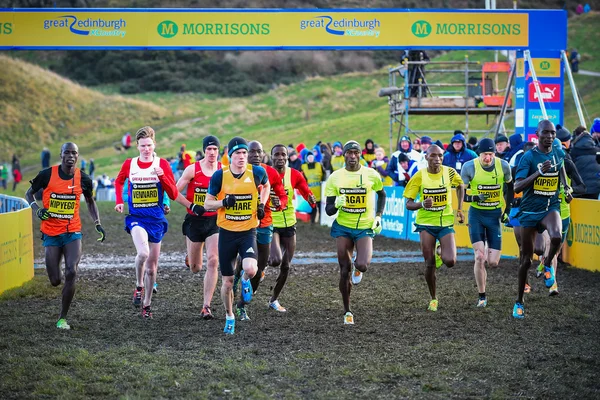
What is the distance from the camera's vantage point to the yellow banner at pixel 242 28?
2072 centimetres

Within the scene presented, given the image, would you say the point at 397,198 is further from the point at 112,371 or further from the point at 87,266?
the point at 112,371

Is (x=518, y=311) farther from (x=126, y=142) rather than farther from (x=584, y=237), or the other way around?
(x=126, y=142)

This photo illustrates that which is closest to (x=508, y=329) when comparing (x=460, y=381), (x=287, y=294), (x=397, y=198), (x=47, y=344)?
(x=460, y=381)

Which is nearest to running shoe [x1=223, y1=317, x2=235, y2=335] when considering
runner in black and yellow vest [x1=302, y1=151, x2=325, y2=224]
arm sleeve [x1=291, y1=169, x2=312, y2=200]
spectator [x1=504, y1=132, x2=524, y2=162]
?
arm sleeve [x1=291, y1=169, x2=312, y2=200]

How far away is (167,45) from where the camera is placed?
20953 millimetres

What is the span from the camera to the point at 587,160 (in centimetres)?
1590

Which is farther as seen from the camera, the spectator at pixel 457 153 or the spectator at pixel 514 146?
the spectator at pixel 514 146

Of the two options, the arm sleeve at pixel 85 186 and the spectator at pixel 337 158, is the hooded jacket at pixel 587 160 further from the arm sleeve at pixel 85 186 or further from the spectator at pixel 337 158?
the spectator at pixel 337 158

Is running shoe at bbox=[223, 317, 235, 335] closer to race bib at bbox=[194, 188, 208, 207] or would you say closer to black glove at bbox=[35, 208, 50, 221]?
race bib at bbox=[194, 188, 208, 207]

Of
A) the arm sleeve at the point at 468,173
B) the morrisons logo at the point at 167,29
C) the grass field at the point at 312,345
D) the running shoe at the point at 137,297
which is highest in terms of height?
the morrisons logo at the point at 167,29

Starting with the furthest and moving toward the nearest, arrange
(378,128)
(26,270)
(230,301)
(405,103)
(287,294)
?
(378,128) → (405,103) → (26,270) → (287,294) → (230,301)

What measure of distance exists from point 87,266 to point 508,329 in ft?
30.9

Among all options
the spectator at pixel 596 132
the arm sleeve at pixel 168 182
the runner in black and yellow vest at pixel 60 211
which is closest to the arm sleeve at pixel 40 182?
the runner in black and yellow vest at pixel 60 211

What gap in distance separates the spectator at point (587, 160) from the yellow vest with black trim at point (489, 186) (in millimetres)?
4359
